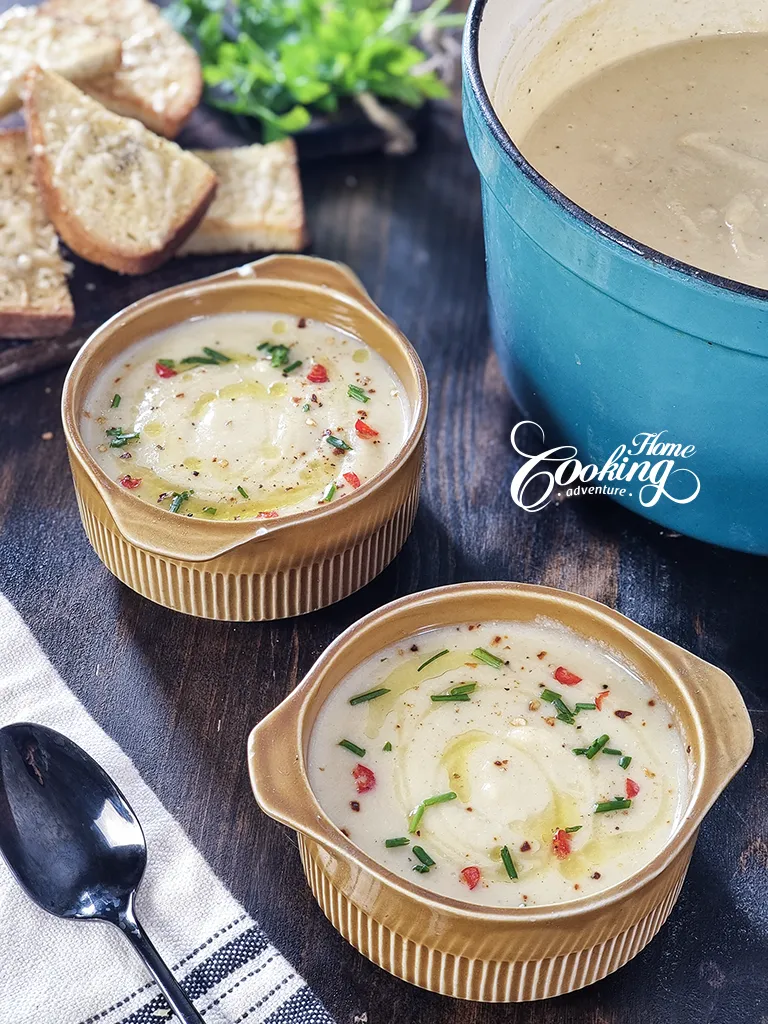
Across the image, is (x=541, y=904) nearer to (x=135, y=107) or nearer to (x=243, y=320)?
(x=243, y=320)

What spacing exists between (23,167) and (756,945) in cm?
179

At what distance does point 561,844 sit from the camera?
1.39 m

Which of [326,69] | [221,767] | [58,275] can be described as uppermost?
[326,69]

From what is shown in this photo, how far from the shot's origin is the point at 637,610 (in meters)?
1.88

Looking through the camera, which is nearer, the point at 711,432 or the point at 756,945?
the point at 756,945

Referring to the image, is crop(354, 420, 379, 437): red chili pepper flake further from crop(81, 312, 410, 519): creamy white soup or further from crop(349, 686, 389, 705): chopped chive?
crop(349, 686, 389, 705): chopped chive

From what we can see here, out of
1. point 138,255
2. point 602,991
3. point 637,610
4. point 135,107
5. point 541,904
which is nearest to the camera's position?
point 541,904

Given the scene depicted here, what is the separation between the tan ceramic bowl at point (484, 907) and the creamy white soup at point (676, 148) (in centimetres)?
55

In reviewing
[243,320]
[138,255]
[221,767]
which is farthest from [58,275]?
[221,767]

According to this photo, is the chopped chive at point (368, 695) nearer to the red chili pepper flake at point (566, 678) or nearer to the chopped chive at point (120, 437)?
the red chili pepper flake at point (566, 678)

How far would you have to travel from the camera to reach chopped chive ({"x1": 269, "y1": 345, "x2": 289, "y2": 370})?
1916 millimetres

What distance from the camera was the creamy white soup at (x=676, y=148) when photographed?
5.80ft

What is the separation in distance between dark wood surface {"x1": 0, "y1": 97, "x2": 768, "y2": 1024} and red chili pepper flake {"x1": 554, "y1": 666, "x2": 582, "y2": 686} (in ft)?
0.90
